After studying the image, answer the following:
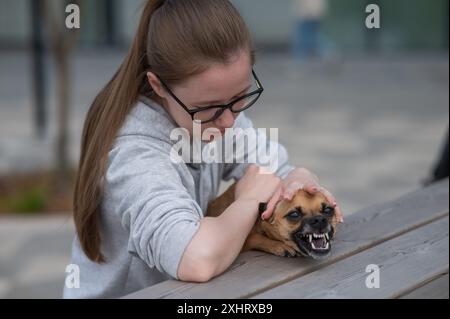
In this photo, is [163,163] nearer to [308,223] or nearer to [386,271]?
[308,223]

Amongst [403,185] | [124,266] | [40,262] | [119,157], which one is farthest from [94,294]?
[403,185]

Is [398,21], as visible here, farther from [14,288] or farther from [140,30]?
[140,30]

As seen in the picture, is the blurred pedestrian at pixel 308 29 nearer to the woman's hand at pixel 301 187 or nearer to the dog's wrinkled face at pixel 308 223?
the woman's hand at pixel 301 187

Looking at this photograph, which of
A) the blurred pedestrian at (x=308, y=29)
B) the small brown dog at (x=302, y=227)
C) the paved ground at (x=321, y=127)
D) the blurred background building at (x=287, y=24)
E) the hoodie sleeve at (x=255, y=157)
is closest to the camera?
the small brown dog at (x=302, y=227)

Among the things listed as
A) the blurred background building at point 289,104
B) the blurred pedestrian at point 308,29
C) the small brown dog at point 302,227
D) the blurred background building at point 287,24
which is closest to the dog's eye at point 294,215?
the small brown dog at point 302,227

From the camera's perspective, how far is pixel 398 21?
45.2 ft

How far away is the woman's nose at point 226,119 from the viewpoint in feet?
6.82

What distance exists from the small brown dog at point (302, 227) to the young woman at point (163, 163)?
0.04 metres

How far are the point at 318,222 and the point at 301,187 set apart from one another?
0.54 feet

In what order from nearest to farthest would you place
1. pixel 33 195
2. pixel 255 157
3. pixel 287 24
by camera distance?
pixel 255 157 → pixel 33 195 → pixel 287 24

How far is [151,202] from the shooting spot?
1979 mm

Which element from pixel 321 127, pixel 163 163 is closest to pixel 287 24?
pixel 321 127

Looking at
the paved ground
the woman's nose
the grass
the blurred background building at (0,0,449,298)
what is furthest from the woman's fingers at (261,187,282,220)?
the grass

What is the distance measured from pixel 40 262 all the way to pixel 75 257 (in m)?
2.46
